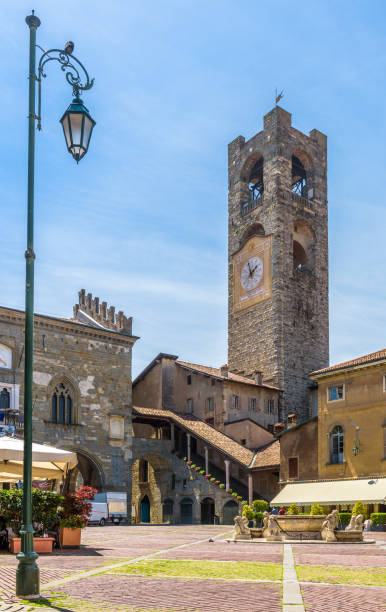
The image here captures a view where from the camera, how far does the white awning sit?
97.6 ft

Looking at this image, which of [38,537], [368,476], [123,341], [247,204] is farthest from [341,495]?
[247,204]

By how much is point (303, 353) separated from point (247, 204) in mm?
13842

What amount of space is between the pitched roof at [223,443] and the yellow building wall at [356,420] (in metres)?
5.57

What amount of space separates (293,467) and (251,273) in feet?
69.9

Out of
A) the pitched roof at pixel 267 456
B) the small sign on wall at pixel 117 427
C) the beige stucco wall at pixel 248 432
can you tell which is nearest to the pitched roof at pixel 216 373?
the beige stucco wall at pixel 248 432

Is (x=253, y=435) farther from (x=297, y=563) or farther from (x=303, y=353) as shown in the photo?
(x=297, y=563)

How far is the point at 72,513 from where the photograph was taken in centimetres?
1474

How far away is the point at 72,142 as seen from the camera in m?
8.81

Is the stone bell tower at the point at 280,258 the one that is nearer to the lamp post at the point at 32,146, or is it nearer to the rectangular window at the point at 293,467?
the rectangular window at the point at 293,467

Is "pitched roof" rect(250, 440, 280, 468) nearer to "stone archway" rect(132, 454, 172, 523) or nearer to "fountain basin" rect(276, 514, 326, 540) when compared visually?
"stone archway" rect(132, 454, 172, 523)

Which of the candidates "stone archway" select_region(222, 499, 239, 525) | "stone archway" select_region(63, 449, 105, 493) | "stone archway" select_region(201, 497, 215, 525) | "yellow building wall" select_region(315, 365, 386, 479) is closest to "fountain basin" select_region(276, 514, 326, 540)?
"yellow building wall" select_region(315, 365, 386, 479)

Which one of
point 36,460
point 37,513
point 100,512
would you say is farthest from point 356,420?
point 36,460

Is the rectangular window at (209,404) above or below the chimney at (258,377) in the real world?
below

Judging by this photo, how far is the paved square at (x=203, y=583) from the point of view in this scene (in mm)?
7033
